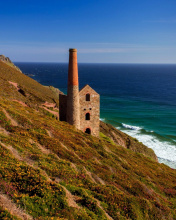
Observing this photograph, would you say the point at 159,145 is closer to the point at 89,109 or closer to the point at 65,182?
the point at 89,109

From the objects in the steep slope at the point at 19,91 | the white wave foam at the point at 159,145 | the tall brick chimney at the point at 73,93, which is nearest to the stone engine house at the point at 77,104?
the tall brick chimney at the point at 73,93

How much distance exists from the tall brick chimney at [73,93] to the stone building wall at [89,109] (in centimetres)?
241

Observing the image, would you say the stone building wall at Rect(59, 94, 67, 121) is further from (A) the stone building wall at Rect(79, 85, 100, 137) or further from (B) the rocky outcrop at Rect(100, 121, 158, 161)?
(B) the rocky outcrop at Rect(100, 121, 158, 161)

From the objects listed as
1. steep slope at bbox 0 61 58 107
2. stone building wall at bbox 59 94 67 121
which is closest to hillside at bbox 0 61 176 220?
stone building wall at bbox 59 94 67 121

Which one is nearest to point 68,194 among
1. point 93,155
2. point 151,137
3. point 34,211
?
point 34,211

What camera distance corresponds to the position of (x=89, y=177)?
17766 millimetres

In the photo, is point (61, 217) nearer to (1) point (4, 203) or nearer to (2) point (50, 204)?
(2) point (50, 204)

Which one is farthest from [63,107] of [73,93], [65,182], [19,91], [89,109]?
[65,182]

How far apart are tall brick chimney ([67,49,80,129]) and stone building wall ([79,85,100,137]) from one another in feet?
7.92

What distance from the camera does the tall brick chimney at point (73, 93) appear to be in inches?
1264

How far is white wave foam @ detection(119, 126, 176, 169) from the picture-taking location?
52.7 metres

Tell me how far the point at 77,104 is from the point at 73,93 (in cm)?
217

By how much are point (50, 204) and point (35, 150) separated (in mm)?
7024

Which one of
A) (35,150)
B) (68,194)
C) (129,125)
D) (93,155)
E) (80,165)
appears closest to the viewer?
(68,194)
